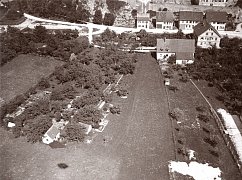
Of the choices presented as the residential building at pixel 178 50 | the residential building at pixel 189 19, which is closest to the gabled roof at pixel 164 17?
the residential building at pixel 189 19

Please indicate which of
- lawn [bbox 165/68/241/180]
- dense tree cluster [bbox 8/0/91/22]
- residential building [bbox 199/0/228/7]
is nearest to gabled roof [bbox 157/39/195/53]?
lawn [bbox 165/68/241/180]

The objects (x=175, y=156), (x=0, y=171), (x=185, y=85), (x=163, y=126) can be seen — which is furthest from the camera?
(x=185, y=85)

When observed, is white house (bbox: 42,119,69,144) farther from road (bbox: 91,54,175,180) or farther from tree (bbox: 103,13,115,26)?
tree (bbox: 103,13,115,26)

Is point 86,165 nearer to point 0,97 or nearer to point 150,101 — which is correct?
point 150,101

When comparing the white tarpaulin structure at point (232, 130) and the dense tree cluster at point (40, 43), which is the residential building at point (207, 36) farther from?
the white tarpaulin structure at point (232, 130)

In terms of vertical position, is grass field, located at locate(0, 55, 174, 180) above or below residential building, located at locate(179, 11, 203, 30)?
below

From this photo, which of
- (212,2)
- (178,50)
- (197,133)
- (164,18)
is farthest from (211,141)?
(212,2)

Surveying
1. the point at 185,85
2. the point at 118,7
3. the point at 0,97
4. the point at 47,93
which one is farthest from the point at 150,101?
the point at 118,7
